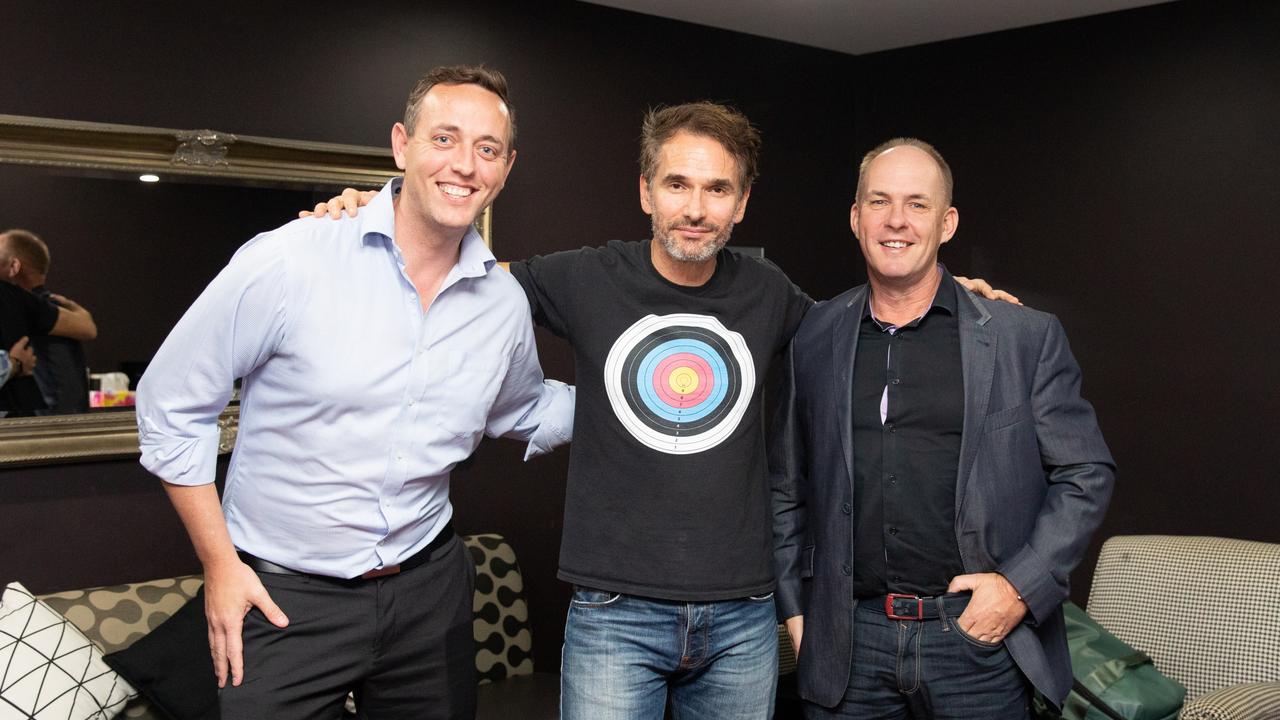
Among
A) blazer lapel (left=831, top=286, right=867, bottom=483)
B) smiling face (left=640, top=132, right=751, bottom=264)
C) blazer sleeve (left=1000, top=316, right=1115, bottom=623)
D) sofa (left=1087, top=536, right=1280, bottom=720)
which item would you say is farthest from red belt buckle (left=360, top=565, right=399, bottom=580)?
sofa (left=1087, top=536, right=1280, bottom=720)

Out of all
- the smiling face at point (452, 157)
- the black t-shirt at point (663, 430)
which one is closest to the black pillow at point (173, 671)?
the black t-shirt at point (663, 430)

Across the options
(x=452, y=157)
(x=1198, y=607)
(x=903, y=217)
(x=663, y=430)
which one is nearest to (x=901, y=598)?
(x=663, y=430)

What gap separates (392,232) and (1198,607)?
108 inches

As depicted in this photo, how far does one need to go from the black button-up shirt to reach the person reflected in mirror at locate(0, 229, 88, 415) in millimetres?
2630

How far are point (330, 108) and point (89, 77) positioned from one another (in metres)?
0.83

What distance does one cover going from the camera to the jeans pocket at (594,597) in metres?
2.21

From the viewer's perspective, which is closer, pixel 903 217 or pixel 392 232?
pixel 392 232

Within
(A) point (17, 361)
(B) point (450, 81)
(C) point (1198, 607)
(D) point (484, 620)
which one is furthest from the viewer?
(D) point (484, 620)

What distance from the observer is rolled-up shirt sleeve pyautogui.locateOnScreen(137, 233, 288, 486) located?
192cm

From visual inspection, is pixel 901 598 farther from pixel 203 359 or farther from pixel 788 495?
pixel 203 359

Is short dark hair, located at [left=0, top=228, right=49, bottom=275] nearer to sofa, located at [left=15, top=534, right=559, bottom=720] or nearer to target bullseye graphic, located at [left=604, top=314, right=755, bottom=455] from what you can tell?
sofa, located at [left=15, top=534, right=559, bottom=720]

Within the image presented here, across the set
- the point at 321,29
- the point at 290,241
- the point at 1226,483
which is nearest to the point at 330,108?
the point at 321,29

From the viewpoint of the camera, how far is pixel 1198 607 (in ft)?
11.3

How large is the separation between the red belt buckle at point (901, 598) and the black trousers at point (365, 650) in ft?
2.77
